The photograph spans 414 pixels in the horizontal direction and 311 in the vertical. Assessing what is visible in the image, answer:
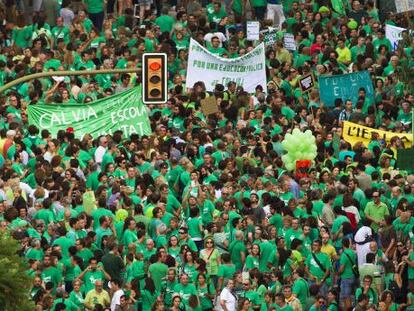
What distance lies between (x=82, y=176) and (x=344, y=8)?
12.1 m

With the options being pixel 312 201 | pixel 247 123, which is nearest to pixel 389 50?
pixel 247 123

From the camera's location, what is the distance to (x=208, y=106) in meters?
51.5

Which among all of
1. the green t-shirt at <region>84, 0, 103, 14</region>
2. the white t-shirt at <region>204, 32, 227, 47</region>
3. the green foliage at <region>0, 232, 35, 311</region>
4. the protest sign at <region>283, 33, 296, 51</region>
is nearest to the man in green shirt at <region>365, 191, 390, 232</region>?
the protest sign at <region>283, 33, 296, 51</region>

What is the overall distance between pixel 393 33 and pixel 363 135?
551 centimetres

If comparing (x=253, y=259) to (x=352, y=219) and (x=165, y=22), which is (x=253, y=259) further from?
(x=165, y=22)

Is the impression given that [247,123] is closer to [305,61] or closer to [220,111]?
[220,111]

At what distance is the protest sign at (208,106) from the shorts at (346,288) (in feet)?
23.9

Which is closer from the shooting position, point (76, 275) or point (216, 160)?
point (76, 275)

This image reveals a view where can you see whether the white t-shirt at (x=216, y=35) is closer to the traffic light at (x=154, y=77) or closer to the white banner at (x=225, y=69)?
the white banner at (x=225, y=69)

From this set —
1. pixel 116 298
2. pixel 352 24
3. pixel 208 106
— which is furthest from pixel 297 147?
pixel 352 24

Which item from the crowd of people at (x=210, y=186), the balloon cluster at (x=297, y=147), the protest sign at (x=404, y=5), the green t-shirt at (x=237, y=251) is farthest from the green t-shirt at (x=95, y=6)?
the green t-shirt at (x=237, y=251)

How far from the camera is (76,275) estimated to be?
4391 cm

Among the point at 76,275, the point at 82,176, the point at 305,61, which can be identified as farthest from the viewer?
the point at 305,61

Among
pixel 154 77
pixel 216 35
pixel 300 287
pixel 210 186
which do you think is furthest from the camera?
pixel 216 35
